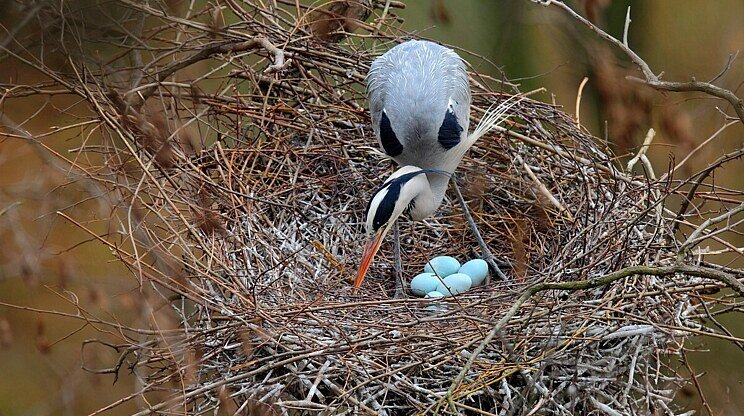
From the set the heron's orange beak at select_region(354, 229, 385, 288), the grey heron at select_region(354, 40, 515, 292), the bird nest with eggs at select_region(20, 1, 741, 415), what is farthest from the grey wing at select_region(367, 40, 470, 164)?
the heron's orange beak at select_region(354, 229, 385, 288)

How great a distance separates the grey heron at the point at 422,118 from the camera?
291 cm

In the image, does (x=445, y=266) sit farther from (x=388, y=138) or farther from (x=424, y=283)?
(x=388, y=138)

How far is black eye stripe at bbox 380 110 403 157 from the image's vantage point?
2951 mm

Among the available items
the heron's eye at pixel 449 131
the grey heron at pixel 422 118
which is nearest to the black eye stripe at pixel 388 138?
the grey heron at pixel 422 118

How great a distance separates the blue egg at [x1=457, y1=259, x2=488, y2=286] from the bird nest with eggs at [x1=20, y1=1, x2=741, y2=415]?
0.03 meters

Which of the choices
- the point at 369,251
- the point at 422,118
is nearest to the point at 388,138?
the point at 422,118

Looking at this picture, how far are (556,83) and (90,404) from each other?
223 cm

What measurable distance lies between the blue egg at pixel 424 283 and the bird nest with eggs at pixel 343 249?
0.12m

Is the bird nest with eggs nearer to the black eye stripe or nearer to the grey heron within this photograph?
the grey heron

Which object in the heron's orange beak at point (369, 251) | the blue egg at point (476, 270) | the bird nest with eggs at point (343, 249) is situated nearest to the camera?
the bird nest with eggs at point (343, 249)

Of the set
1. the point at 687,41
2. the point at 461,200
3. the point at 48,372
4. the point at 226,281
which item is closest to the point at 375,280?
the point at 461,200

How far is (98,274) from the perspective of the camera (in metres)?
2.66

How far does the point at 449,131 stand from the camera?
9.65ft

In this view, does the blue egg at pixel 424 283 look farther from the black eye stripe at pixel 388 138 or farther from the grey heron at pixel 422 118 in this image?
the black eye stripe at pixel 388 138
